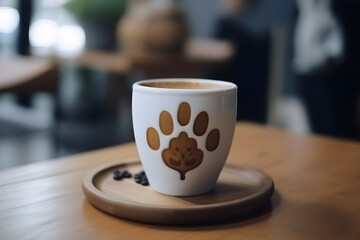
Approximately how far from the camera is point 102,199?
502mm

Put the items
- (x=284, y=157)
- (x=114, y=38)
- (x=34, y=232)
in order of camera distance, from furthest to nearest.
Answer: (x=114, y=38)
(x=284, y=157)
(x=34, y=232)

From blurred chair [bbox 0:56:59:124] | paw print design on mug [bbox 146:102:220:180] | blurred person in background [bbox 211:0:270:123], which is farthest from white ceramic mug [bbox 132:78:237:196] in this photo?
blurred person in background [bbox 211:0:270:123]

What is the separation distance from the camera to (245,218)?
1.63 ft

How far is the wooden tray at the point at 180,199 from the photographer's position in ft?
1.54

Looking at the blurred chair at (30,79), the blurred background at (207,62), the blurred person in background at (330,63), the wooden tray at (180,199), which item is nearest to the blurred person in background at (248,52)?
the blurred background at (207,62)

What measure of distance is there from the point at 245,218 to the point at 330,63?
1568 millimetres

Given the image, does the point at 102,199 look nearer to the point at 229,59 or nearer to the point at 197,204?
the point at 197,204

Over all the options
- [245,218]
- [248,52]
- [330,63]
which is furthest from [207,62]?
[245,218]

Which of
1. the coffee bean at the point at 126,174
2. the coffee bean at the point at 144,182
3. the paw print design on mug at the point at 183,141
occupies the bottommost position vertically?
the coffee bean at the point at 126,174

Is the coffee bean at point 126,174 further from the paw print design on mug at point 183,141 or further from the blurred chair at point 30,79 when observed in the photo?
the blurred chair at point 30,79

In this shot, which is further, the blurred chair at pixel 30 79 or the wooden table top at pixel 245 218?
the blurred chair at pixel 30 79

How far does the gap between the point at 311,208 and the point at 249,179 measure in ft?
0.31

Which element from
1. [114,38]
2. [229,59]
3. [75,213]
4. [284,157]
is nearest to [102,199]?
[75,213]

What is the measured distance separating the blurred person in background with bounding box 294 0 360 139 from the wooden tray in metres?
1.43
